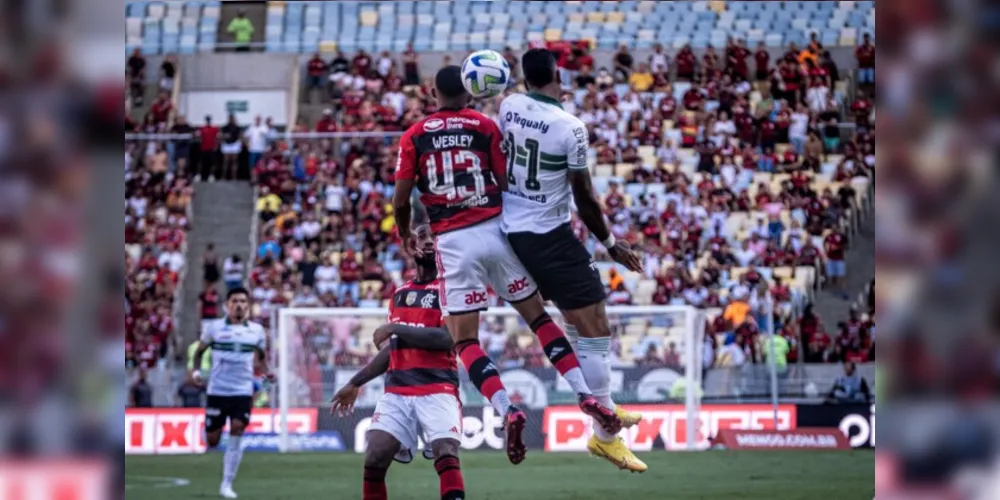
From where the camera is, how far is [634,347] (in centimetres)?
2491

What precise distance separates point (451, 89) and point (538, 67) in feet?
1.85

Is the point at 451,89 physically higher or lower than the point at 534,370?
higher

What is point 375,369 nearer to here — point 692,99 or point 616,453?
point 616,453

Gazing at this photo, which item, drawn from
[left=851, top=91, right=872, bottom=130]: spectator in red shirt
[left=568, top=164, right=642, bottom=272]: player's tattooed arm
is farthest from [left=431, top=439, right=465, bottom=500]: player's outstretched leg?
[left=851, top=91, right=872, bottom=130]: spectator in red shirt

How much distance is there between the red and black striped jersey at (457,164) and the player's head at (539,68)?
1.24 ft

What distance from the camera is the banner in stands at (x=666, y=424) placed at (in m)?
24.7

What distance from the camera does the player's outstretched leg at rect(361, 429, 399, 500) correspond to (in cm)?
953

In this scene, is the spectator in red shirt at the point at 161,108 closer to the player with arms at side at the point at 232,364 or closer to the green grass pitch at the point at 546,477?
the green grass pitch at the point at 546,477

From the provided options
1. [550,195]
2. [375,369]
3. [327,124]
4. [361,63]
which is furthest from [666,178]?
[550,195]

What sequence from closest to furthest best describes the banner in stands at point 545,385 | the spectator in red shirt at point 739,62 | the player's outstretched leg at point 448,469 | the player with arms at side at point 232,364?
the player's outstretched leg at point 448,469
the player with arms at side at point 232,364
the banner in stands at point 545,385
the spectator in red shirt at point 739,62

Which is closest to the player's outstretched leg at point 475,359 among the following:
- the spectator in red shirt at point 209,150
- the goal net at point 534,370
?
the goal net at point 534,370

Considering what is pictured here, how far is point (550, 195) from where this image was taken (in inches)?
347

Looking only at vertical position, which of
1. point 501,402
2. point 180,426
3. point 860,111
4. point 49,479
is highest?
point 49,479

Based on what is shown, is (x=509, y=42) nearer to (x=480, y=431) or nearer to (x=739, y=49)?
(x=739, y=49)
